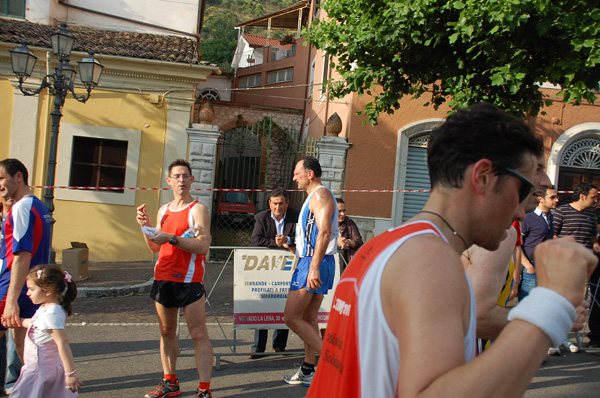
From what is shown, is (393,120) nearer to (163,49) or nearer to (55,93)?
(163,49)

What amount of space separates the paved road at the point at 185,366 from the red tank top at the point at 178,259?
1.12 meters

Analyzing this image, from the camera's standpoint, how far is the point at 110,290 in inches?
372

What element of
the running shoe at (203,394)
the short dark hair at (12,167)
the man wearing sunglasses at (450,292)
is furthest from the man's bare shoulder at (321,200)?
the man wearing sunglasses at (450,292)

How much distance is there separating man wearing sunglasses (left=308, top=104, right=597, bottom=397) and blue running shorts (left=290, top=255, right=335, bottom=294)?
3454 mm

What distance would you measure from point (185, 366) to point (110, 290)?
4.20 metres

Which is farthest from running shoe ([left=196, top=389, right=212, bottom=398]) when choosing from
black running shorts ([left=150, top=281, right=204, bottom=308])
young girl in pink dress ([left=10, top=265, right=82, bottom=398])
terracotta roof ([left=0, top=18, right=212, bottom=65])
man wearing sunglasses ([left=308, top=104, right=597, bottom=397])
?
terracotta roof ([left=0, top=18, right=212, bottom=65])

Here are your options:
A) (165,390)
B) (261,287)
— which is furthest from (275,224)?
(165,390)

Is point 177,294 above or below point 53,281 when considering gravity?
below

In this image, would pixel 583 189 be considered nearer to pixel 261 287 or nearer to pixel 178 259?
pixel 261 287

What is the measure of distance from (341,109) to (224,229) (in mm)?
4624

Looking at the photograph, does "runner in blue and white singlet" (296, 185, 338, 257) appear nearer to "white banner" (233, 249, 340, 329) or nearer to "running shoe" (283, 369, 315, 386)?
"white banner" (233, 249, 340, 329)

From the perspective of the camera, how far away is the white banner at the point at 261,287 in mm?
6164

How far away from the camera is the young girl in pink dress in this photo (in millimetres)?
3715

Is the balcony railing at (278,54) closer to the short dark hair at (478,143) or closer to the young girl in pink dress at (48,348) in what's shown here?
the young girl in pink dress at (48,348)
